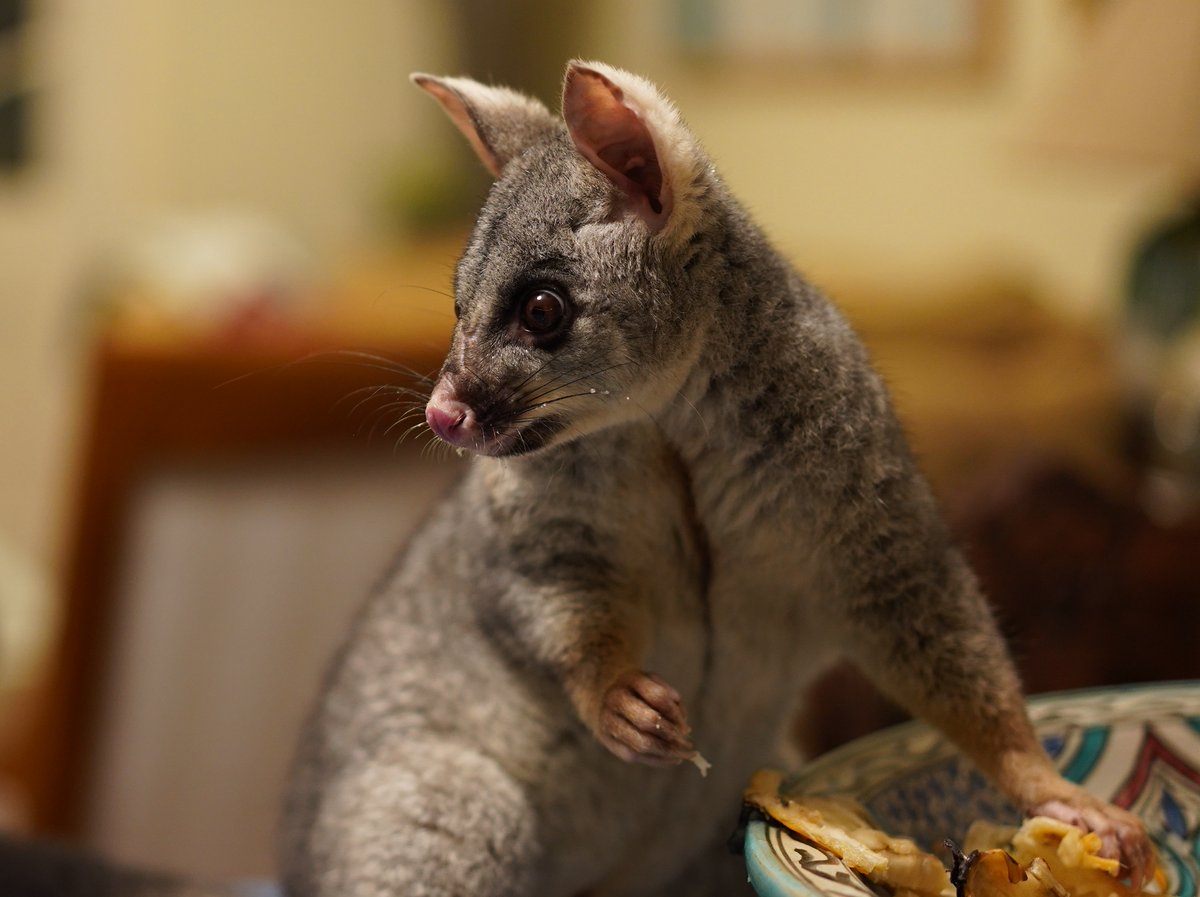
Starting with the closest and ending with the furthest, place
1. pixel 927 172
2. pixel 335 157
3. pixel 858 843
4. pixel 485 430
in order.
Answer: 1. pixel 858 843
2. pixel 485 430
3. pixel 927 172
4. pixel 335 157

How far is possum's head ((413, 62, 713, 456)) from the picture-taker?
1045 mm

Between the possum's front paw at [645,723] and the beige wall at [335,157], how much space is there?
389cm

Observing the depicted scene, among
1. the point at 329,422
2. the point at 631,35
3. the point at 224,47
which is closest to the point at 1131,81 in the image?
the point at 329,422

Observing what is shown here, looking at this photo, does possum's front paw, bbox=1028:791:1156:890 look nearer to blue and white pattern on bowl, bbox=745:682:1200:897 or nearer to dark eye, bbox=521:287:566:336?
blue and white pattern on bowl, bbox=745:682:1200:897

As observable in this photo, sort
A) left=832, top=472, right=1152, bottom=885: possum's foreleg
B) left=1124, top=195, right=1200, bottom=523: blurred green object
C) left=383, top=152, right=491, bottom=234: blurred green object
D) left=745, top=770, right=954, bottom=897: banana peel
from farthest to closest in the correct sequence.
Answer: left=383, top=152, right=491, bottom=234: blurred green object → left=1124, top=195, right=1200, bottom=523: blurred green object → left=832, top=472, right=1152, bottom=885: possum's foreleg → left=745, top=770, right=954, bottom=897: banana peel

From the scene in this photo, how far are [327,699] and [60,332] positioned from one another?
513cm

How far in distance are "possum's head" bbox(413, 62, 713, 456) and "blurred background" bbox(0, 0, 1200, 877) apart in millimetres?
210

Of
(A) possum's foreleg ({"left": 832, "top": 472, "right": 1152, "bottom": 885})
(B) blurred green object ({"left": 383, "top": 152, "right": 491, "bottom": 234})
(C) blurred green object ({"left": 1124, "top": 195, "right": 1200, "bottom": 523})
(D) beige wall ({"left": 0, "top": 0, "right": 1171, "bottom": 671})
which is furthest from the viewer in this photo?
(B) blurred green object ({"left": 383, "top": 152, "right": 491, "bottom": 234})

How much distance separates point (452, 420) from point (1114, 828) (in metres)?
0.63

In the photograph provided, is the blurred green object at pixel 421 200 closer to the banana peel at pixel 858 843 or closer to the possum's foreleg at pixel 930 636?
the possum's foreleg at pixel 930 636

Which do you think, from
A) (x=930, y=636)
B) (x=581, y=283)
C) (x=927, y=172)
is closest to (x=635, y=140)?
(x=581, y=283)

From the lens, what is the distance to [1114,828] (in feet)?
3.48

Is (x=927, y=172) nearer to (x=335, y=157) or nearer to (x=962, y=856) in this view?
(x=335, y=157)

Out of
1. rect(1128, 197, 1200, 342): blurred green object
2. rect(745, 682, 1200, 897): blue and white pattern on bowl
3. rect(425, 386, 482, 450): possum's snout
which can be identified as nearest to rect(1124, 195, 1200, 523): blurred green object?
rect(1128, 197, 1200, 342): blurred green object
